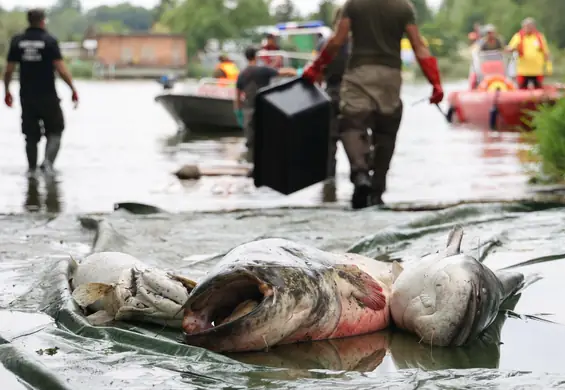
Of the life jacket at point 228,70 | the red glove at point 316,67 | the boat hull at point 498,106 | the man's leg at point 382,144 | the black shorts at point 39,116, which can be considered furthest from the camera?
the life jacket at point 228,70

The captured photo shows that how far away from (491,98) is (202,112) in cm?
570

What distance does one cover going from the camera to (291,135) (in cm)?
887

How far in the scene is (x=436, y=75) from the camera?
9.17 meters

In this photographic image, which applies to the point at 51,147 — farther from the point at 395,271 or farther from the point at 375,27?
the point at 395,271

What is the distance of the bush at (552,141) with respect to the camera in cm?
1039

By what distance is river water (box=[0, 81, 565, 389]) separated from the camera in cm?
414

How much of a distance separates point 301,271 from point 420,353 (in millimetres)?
588

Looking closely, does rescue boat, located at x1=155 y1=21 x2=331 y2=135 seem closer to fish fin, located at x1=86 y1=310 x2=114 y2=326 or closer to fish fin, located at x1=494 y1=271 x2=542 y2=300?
fish fin, located at x1=494 y1=271 x2=542 y2=300

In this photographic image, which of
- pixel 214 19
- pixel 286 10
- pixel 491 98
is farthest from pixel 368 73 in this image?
pixel 214 19

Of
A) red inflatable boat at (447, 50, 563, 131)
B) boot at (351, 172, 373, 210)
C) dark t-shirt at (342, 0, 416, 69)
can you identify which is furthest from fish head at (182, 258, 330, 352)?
red inflatable boat at (447, 50, 563, 131)

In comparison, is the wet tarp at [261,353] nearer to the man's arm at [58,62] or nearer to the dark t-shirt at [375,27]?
the dark t-shirt at [375,27]

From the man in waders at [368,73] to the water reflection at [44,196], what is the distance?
8.46 feet

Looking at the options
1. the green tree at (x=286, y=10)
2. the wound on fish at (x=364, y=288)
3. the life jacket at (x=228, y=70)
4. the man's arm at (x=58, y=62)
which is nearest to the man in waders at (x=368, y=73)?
the man's arm at (x=58, y=62)

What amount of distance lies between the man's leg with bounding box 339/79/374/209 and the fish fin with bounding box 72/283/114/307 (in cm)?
440
